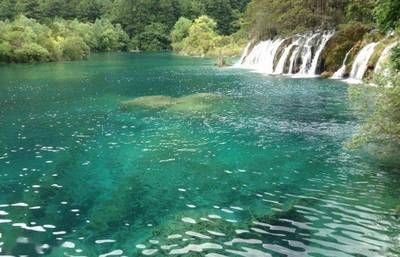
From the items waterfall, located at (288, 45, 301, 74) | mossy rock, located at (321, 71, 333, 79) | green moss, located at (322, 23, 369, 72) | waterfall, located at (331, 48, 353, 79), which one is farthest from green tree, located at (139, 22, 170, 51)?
waterfall, located at (331, 48, 353, 79)

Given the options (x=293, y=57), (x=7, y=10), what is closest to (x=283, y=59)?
(x=293, y=57)

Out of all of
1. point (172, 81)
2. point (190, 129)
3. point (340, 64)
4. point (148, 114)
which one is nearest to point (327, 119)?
point (190, 129)

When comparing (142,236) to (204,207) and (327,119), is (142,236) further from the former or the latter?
(327,119)

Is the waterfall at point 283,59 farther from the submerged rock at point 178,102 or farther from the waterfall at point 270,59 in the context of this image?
the submerged rock at point 178,102

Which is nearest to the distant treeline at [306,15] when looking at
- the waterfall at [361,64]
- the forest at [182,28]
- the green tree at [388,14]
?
the forest at [182,28]

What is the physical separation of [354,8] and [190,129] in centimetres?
4376

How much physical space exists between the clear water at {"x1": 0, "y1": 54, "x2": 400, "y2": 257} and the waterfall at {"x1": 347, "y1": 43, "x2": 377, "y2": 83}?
13010 millimetres

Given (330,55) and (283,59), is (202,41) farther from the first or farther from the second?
(330,55)

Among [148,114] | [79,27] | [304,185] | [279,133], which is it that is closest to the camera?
[304,185]

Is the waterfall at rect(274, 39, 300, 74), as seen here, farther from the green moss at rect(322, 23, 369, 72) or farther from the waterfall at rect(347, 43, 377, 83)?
the waterfall at rect(347, 43, 377, 83)

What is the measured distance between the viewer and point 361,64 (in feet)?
198

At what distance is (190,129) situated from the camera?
38062 mm

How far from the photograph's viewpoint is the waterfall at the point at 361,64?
5888 cm

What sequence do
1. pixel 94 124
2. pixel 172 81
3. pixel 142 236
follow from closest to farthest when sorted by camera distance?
pixel 142 236 < pixel 94 124 < pixel 172 81
